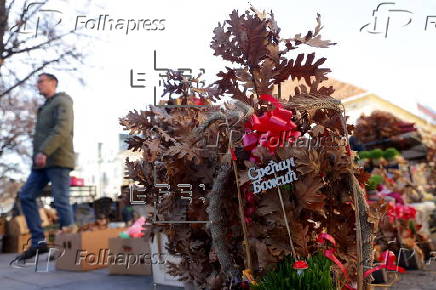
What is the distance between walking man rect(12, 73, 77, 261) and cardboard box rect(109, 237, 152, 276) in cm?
78

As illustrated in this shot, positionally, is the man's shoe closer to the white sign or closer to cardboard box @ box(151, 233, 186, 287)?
cardboard box @ box(151, 233, 186, 287)

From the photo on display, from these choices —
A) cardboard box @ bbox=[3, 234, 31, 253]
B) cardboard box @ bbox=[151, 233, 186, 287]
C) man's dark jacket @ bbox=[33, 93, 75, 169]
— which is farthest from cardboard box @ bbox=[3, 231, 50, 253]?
cardboard box @ bbox=[151, 233, 186, 287]

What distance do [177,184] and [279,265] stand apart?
68 cm

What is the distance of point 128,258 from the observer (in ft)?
13.3

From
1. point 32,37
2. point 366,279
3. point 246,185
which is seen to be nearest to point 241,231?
point 246,185

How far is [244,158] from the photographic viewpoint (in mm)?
1722

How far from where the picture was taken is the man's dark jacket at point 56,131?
4.71m

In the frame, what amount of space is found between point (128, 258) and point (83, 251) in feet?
2.06

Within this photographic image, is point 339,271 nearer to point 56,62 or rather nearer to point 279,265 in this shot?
point 279,265

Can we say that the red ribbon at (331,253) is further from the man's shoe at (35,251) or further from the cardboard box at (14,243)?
the cardboard box at (14,243)

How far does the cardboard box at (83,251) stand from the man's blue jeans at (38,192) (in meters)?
0.32

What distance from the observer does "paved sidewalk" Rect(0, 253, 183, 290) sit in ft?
11.8
